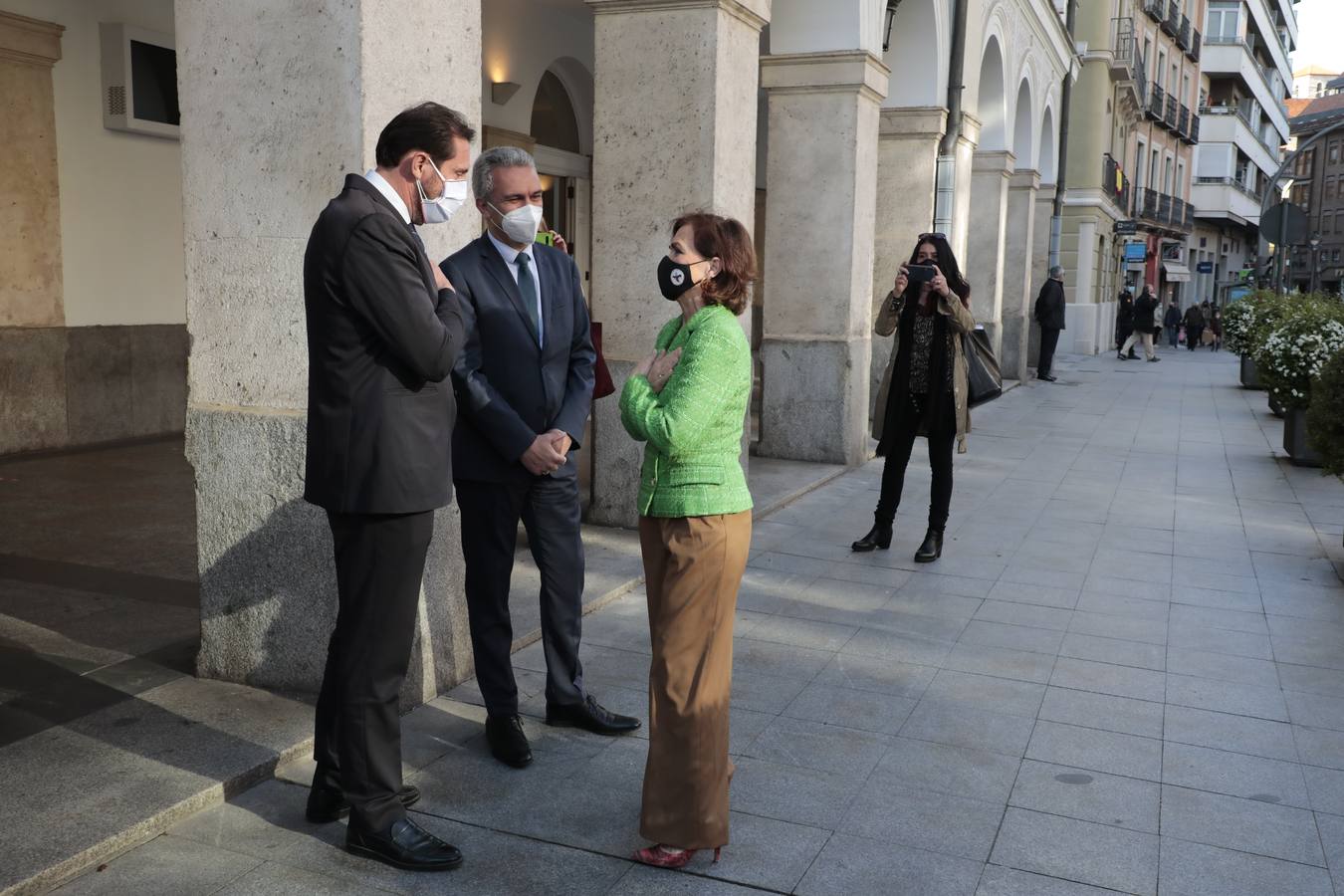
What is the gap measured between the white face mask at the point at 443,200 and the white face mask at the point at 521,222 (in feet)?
1.98

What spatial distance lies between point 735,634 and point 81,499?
492 cm

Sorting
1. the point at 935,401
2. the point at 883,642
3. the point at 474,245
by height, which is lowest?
the point at 883,642

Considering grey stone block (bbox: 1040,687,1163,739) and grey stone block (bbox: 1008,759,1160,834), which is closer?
Answer: grey stone block (bbox: 1008,759,1160,834)

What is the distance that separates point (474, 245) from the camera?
168 inches

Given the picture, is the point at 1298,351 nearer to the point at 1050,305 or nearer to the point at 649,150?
the point at 649,150

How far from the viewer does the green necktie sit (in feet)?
14.0

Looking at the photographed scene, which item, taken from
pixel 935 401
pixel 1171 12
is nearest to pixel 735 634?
pixel 935 401

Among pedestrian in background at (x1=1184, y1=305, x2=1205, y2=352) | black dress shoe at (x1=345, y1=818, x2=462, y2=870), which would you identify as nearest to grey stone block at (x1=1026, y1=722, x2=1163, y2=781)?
black dress shoe at (x1=345, y1=818, x2=462, y2=870)

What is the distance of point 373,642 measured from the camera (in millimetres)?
3445

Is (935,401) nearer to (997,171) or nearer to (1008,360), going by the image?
(997,171)

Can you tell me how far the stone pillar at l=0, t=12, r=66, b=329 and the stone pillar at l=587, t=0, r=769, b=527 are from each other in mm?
5142

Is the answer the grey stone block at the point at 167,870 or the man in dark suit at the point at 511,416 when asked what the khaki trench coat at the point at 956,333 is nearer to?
the man in dark suit at the point at 511,416

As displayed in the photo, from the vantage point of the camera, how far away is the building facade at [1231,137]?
57312 millimetres

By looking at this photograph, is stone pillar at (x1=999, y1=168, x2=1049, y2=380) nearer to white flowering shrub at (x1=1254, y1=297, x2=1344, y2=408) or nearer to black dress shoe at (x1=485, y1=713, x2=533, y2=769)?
white flowering shrub at (x1=1254, y1=297, x2=1344, y2=408)
